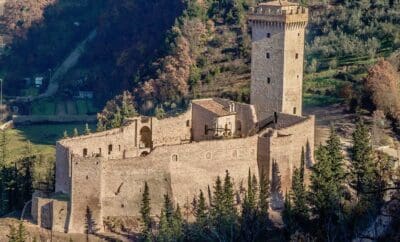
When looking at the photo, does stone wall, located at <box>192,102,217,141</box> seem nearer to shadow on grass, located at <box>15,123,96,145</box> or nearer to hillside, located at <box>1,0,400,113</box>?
hillside, located at <box>1,0,400,113</box>

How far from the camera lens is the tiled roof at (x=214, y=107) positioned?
42.8m

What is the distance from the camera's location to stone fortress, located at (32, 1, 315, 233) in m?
38.5

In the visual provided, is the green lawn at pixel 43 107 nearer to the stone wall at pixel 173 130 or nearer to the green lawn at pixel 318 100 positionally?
the green lawn at pixel 318 100

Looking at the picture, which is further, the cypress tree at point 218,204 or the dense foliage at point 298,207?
the cypress tree at point 218,204

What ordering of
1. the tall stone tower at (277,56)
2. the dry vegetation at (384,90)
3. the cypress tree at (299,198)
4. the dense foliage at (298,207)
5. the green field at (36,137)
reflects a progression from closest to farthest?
the dense foliage at (298,207) < the cypress tree at (299,198) < the tall stone tower at (277,56) < the dry vegetation at (384,90) < the green field at (36,137)

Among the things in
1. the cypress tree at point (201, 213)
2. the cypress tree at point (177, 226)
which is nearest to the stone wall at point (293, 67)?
the cypress tree at point (201, 213)

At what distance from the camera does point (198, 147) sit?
3941 centimetres

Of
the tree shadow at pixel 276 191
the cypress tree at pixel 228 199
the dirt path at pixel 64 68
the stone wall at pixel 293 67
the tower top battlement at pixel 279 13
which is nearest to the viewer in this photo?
the cypress tree at pixel 228 199

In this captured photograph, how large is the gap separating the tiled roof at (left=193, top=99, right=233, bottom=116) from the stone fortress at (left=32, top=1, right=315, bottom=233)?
1.6 inches

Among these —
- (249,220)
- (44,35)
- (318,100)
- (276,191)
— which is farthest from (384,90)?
(44,35)

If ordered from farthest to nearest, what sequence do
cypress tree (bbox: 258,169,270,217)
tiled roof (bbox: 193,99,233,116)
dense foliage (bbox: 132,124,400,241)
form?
tiled roof (bbox: 193,99,233,116)
cypress tree (bbox: 258,169,270,217)
dense foliage (bbox: 132,124,400,241)

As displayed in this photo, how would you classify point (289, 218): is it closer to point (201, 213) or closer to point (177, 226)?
point (201, 213)

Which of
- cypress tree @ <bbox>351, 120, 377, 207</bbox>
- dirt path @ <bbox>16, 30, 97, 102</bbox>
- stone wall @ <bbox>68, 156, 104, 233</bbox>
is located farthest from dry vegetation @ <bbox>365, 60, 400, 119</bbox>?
dirt path @ <bbox>16, 30, 97, 102</bbox>

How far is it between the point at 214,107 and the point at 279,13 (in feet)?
15.1
